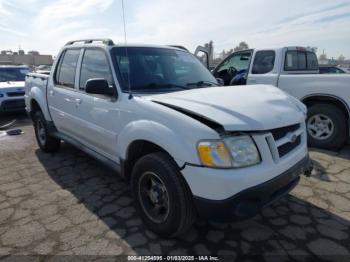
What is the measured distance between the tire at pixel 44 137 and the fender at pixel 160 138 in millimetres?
2733

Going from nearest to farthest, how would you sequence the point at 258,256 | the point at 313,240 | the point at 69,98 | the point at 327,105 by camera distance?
the point at 258,256 < the point at 313,240 < the point at 69,98 < the point at 327,105

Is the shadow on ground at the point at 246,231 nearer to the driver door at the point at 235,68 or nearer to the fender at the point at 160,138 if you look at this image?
the fender at the point at 160,138

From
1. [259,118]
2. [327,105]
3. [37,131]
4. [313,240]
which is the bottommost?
[313,240]

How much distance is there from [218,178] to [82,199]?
84.0 inches

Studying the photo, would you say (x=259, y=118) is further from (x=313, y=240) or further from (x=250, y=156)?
(x=313, y=240)

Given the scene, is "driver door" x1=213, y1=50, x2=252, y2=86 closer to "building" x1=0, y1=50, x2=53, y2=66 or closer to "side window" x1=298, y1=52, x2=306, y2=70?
"side window" x1=298, y1=52, x2=306, y2=70

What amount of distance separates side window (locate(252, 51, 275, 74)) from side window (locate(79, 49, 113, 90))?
12.5 feet

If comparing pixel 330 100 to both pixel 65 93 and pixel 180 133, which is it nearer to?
pixel 180 133

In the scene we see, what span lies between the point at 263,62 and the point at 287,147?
3.98 m

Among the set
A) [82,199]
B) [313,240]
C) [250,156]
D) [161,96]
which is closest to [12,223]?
[82,199]

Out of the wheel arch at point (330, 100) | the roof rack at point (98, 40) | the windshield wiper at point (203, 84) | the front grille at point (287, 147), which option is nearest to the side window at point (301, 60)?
the wheel arch at point (330, 100)

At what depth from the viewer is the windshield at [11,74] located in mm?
9578

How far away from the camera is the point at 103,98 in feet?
10.8

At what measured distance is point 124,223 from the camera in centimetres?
304
